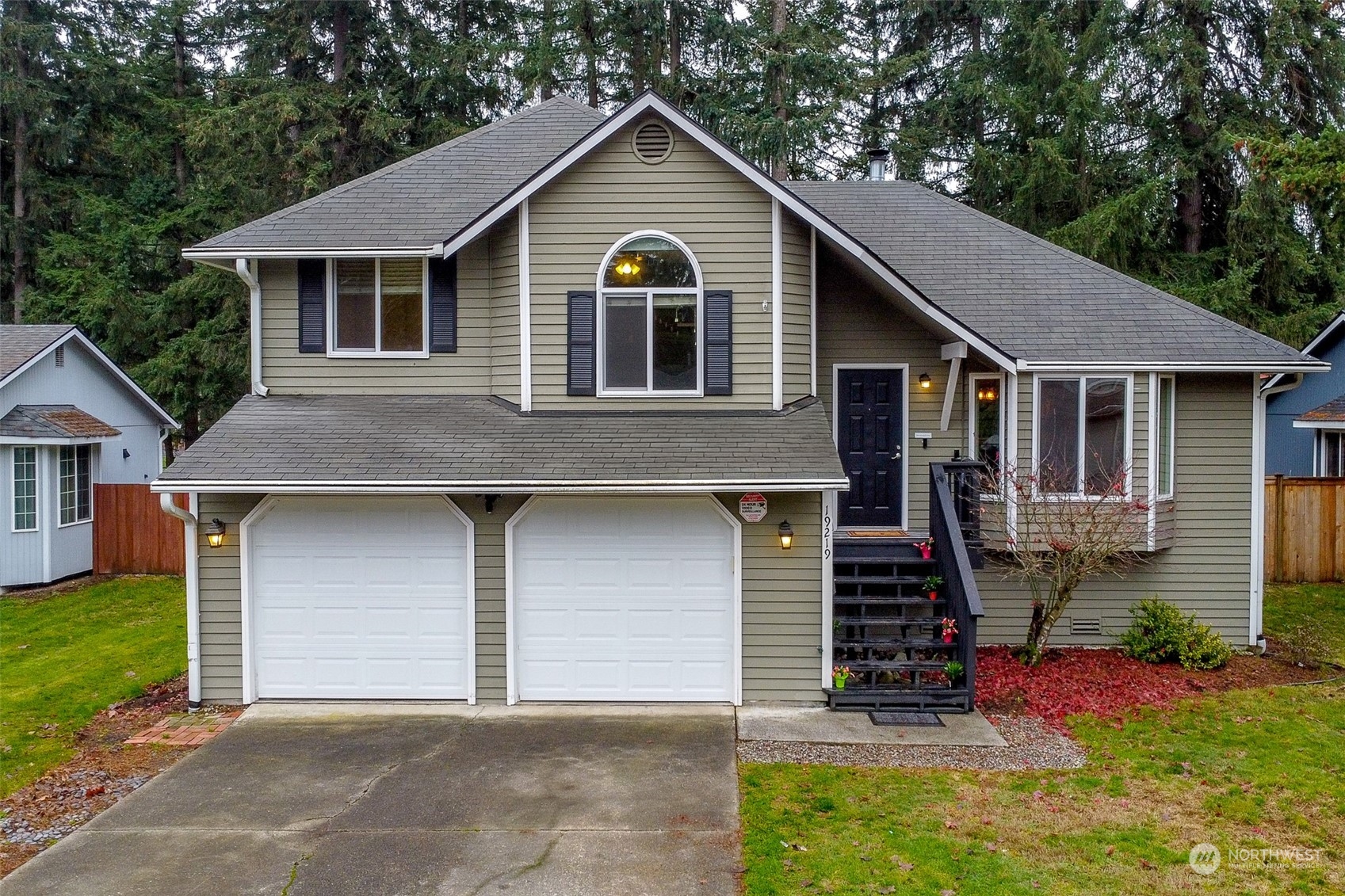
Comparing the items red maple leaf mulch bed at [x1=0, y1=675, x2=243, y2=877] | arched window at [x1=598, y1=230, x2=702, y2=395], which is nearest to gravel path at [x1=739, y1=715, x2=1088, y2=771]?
arched window at [x1=598, y1=230, x2=702, y2=395]

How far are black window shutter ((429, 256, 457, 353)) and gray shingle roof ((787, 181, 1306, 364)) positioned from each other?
481 cm

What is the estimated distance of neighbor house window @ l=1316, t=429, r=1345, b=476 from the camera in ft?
53.2

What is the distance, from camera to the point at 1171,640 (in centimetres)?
972

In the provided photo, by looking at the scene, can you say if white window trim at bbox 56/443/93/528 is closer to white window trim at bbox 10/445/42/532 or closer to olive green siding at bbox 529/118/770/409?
white window trim at bbox 10/445/42/532

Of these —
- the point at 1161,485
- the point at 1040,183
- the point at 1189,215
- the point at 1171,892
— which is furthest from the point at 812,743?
the point at 1189,215

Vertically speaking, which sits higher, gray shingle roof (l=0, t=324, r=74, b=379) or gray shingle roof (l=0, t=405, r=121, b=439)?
gray shingle roof (l=0, t=324, r=74, b=379)

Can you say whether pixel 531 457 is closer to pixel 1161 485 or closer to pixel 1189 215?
pixel 1161 485

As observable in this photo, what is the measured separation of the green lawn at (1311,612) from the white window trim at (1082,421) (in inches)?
131

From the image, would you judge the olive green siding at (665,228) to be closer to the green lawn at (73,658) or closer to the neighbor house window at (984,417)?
the neighbor house window at (984,417)

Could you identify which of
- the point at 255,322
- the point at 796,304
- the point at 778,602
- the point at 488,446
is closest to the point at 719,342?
the point at 796,304

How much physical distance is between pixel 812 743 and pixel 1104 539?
4178 millimetres

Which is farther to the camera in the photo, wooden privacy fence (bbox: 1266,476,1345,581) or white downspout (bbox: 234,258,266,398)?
wooden privacy fence (bbox: 1266,476,1345,581)

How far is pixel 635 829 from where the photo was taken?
19.3 feet

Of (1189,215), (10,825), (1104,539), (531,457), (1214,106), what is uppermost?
(1214,106)
